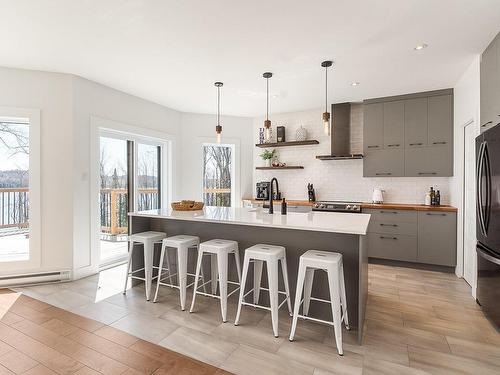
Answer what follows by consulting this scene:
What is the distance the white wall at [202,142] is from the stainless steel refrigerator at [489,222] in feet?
13.0

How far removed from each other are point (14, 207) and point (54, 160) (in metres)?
0.81

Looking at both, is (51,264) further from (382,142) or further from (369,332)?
(382,142)

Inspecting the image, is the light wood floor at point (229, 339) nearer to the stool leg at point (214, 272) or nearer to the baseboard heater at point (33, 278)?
the stool leg at point (214, 272)

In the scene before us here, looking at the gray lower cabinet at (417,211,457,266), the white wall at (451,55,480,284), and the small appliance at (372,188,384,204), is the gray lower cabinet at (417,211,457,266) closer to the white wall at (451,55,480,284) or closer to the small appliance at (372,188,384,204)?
the white wall at (451,55,480,284)

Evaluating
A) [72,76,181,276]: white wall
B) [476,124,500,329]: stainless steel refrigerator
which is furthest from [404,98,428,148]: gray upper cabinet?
[72,76,181,276]: white wall

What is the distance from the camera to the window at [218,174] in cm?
599

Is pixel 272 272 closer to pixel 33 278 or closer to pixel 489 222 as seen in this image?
pixel 489 222

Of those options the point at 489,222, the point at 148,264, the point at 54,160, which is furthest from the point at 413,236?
the point at 54,160

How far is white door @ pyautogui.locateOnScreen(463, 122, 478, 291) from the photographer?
132 inches

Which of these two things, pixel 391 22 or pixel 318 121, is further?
pixel 318 121

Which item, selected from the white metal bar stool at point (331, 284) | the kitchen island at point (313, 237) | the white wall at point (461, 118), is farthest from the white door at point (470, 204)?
the white metal bar stool at point (331, 284)

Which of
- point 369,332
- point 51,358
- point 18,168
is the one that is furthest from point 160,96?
point 369,332

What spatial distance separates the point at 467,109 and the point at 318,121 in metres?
2.36

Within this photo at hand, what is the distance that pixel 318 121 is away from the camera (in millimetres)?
5418
